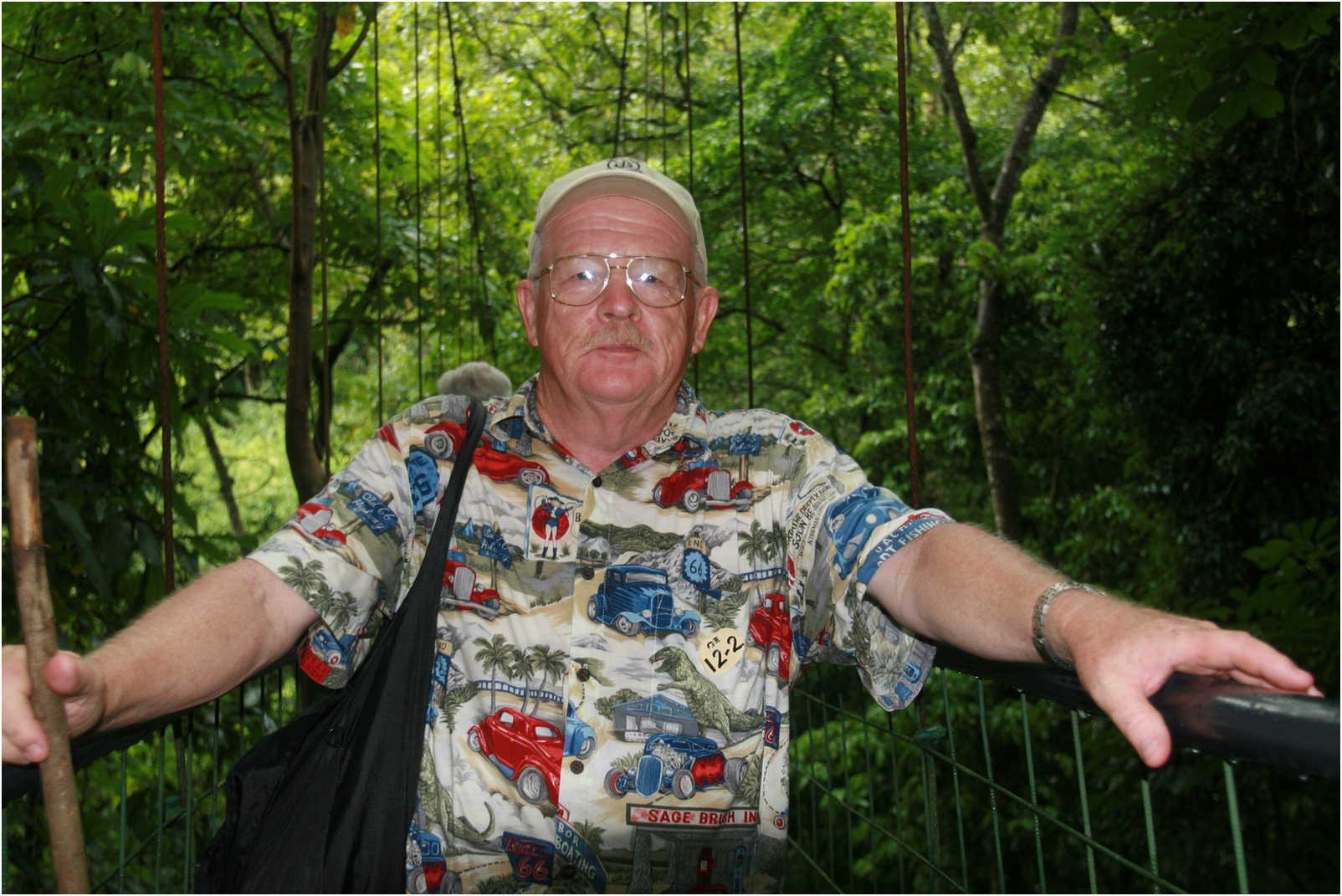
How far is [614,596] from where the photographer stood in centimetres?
150

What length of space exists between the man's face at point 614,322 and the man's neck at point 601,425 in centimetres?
1

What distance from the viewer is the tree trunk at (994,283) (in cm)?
709

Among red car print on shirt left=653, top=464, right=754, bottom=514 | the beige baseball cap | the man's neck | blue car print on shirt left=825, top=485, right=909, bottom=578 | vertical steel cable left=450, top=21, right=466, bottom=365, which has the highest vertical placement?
vertical steel cable left=450, top=21, right=466, bottom=365

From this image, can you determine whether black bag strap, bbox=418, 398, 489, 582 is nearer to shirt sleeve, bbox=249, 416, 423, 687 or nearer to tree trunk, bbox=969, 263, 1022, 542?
shirt sleeve, bbox=249, 416, 423, 687

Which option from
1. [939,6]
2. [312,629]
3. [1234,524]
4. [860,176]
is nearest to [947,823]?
[1234,524]

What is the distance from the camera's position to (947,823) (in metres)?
6.87

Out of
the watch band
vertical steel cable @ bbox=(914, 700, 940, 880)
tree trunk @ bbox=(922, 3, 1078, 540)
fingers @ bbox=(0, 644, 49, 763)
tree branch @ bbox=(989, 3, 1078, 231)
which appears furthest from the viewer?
tree trunk @ bbox=(922, 3, 1078, 540)

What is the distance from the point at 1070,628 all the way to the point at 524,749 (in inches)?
27.3

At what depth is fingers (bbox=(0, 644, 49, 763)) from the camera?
0.84 meters

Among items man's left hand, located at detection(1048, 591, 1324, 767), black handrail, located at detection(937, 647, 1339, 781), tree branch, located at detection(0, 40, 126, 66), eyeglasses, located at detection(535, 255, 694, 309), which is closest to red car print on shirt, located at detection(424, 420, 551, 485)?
eyeglasses, located at detection(535, 255, 694, 309)

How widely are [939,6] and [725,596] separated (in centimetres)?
803

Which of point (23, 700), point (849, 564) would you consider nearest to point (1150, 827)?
point (849, 564)

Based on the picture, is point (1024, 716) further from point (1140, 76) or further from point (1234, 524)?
point (1234, 524)

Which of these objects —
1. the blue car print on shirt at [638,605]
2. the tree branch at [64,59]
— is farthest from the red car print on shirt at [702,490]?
the tree branch at [64,59]
